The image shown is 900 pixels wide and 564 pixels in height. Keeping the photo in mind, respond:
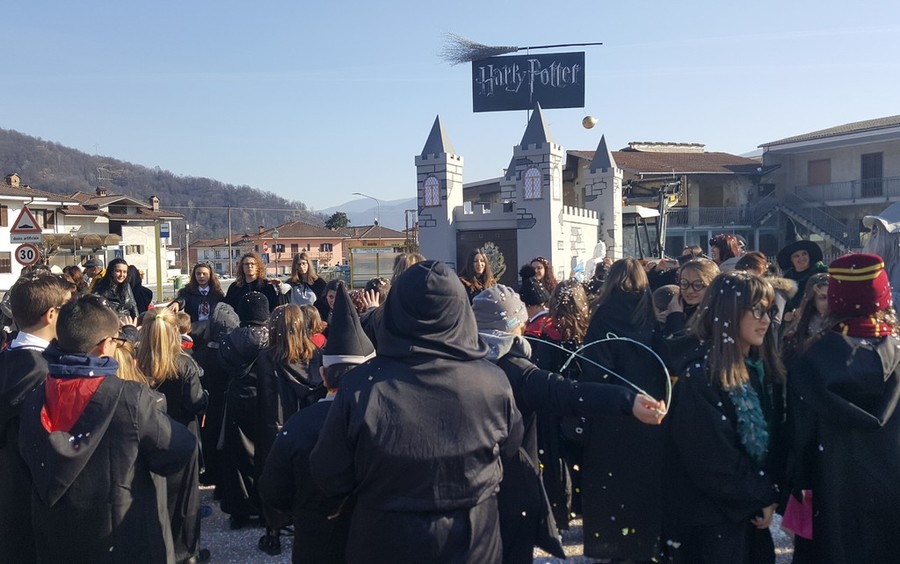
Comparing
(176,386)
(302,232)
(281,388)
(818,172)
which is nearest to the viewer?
(176,386)

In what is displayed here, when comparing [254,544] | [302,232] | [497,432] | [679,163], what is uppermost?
[679,163]

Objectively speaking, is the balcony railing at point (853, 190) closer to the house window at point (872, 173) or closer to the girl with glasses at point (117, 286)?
the house window at point (872, 173)

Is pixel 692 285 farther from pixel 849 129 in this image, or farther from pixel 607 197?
pixel 849 129

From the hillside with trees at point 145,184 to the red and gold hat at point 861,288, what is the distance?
11371 centimetres

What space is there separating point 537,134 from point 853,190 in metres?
22.5

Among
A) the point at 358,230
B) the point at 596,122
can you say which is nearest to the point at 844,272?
the point at 596,122

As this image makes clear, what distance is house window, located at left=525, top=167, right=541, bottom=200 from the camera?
58.2 ft

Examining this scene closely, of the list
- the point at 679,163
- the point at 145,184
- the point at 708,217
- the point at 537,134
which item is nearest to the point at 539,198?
the point at 537,134

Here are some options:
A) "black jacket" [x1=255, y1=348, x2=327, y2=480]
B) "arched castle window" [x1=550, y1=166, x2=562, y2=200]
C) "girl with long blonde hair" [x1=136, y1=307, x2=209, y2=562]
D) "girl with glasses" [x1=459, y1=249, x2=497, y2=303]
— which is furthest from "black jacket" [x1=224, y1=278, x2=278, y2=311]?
"arched castle window" [x1=550, y1=166, x2=562, y2=200]

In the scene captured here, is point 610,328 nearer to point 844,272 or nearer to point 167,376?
point 844,272

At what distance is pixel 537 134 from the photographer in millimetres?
18219

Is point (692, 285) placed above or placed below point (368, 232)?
below

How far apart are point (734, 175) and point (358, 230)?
2127 inches

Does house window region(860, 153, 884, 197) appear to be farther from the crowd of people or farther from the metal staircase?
the crowd of people
